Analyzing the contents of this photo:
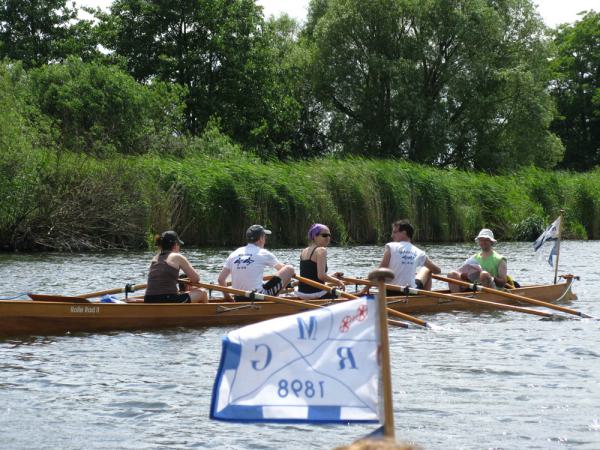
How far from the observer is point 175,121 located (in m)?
43.2

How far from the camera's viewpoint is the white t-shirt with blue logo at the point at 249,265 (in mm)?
13336

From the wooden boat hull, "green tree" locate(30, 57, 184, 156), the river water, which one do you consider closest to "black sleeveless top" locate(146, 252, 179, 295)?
the wooden boat hull

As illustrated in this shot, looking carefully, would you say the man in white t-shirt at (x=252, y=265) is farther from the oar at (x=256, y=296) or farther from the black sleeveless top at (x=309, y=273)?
the black sleeveless top at (x=309, y=273)

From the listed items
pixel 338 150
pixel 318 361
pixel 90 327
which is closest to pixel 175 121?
pixel 338 150

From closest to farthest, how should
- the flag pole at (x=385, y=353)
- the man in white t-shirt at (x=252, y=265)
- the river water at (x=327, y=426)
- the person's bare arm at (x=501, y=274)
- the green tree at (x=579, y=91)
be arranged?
the flag pole at (x=385, y=353) < the river water at (x=327, y=426) < the man in white t-shirt at (x=252, y=265) < the person's bare arm at (x=501, y=274) < the green tree at (x=579, y=91)

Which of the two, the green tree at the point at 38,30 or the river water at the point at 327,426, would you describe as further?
the green tree at the point at 38,30

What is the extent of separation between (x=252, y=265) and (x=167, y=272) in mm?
1117

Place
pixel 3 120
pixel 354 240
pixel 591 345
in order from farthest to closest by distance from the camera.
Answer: pixel 354 240 → pixel 3 120 → pixel 591 345

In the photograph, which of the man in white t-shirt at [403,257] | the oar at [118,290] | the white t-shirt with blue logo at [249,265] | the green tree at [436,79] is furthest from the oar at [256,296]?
the green tree at [436,79]

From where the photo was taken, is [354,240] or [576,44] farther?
[576,44]

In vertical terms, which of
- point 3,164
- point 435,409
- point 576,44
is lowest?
point 435,409

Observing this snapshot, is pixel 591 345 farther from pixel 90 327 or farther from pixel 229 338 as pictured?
pixel 229 338

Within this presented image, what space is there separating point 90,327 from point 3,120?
1478 centimetres

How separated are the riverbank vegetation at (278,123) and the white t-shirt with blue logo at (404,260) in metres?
14.4
